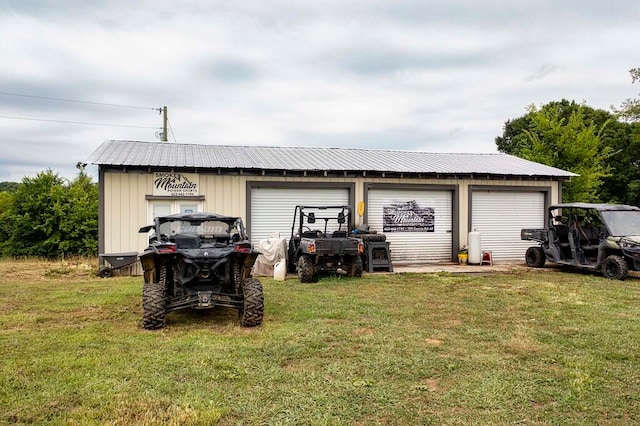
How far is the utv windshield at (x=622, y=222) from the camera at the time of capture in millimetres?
A: 11172

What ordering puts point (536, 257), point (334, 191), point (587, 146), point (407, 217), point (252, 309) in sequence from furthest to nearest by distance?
point (587, 146) < point (407, 217) < point (334, 191) < point (536, 257) < point (252, 309)

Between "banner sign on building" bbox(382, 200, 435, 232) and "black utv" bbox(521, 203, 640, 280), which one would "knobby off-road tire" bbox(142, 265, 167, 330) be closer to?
"banner sign on building" bbox(382, 200, 435, 232)

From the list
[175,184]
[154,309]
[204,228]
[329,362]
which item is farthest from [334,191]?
[329,362]

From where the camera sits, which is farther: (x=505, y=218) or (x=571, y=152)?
(x=571, y=152)

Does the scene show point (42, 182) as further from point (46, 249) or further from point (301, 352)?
point (301, 352)

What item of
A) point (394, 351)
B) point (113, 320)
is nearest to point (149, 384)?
point (394, 351)

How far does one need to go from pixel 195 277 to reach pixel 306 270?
4005 mm

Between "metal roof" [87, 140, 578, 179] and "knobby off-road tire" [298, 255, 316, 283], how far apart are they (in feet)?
10.9

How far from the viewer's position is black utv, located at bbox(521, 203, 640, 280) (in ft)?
35.3

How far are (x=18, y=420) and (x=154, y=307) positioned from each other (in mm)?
2628

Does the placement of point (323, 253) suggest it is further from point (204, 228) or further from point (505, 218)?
point (505, 218)

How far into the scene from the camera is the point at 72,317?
6.71 metres

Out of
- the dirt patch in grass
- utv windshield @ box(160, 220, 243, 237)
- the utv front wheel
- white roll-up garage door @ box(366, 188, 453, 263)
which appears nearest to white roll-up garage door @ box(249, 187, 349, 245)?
white roll-up garage door @ box(366, 188, 453, 263)

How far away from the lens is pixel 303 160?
560 inches
